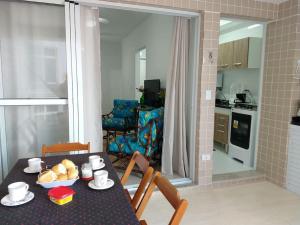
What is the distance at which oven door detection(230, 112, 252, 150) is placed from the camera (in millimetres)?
3557

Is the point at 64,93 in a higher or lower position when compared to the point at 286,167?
higher

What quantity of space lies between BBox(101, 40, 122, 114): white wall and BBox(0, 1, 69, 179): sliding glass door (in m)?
5.05

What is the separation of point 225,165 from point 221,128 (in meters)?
0.95

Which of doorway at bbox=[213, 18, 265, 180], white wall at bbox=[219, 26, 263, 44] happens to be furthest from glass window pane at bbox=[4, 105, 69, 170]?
white wall at bbox=[219, 26, 263, 44]

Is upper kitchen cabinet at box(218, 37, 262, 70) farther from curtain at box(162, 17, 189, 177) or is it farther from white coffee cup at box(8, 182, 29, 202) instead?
white coffee cup at box(8, 182, 29, 202)

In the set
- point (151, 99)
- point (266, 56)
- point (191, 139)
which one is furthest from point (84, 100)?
point (266, 56)

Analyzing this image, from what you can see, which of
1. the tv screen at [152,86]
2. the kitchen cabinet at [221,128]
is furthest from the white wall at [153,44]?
the kitchen cabinet at [221,128]

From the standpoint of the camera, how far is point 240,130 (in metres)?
3.74

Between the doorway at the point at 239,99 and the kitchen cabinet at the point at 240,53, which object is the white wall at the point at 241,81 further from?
the kitchen cabinet at the point at 240,53

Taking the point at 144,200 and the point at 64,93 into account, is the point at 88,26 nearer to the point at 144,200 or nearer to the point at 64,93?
the point at 64,93

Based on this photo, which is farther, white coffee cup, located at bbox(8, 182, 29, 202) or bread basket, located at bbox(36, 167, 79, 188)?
bread basket, located at bbox(36, 167, 79, 188)

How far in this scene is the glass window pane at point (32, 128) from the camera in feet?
7.63

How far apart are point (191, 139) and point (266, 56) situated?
5.28 ft

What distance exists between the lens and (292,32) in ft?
8.91
